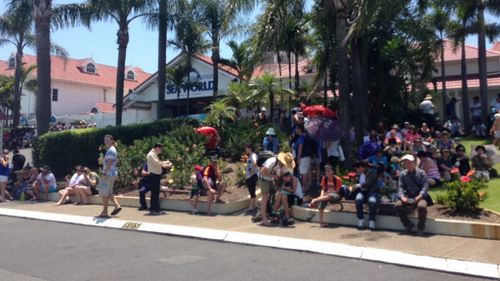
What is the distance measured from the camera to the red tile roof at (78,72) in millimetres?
→ 49109

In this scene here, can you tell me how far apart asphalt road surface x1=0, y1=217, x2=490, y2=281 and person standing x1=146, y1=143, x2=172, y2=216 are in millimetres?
2469

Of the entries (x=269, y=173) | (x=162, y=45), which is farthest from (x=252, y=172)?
(x=162, y=45)

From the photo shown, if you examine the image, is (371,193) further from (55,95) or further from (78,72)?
(78,72)

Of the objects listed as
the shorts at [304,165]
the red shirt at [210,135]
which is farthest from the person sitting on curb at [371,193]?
the red shirt at [210,135]

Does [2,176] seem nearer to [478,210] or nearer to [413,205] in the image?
[413,205]

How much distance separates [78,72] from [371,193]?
1829 inches

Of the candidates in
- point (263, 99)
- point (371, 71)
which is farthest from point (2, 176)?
point (371, 71)

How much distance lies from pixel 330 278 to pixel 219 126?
42.7 ft

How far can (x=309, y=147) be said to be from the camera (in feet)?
40.9

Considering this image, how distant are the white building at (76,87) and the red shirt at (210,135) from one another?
102 ft

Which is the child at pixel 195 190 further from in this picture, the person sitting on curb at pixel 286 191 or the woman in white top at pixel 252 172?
the person sitting on curb at pixel 286 191

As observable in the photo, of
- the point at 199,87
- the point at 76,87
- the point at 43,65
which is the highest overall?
the point at 76,87

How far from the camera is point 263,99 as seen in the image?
20.7 meters

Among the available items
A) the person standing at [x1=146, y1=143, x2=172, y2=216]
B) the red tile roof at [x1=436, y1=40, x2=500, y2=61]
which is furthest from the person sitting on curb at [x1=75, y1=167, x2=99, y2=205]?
the red tile roof at [x1=436, y1=40, x2=500, y2=61]
